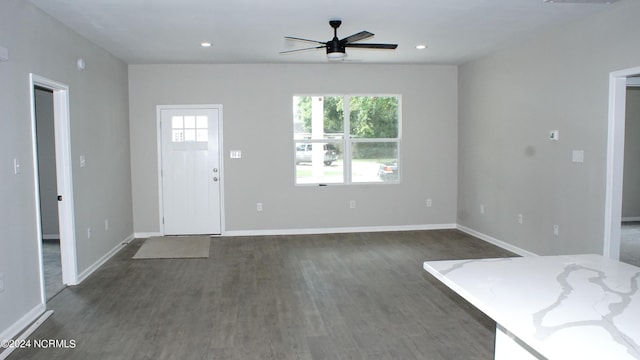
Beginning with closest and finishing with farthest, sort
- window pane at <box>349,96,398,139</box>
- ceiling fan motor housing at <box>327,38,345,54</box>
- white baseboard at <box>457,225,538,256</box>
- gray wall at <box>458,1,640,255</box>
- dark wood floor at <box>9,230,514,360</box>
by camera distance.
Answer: dark wood floor at <box>9,230,514,360</box>, gray wall at <box>458,1,640,255</box>, ceiling fan motor housing at <box>327,38,345,54</box>, white baseboard at <box>457,225,538,256</box>, window pane at <box>349,96,398,139</box>

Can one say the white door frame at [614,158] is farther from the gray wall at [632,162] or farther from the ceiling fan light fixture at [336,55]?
the gray wall at [632,162]

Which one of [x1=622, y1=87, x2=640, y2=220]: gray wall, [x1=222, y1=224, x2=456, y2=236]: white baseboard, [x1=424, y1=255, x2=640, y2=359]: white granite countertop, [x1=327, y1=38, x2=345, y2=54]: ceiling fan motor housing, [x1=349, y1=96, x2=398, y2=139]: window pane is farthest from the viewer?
[x1=622, y1=87, x2=640, y2=220]: gray wall

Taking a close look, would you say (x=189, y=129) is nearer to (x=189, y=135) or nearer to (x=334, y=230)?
(x=189, y=135)

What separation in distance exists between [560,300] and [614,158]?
10.6 feet

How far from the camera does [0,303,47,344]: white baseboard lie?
10.4 ft

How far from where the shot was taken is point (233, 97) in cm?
684

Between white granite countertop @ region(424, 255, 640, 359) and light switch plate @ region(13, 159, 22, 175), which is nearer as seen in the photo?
white granite countertop @ region(424, 255, 640, 359)

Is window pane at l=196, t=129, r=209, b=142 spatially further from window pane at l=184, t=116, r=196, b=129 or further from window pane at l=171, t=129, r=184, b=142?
A: window pane at l=171, t=129, r=184, b=142

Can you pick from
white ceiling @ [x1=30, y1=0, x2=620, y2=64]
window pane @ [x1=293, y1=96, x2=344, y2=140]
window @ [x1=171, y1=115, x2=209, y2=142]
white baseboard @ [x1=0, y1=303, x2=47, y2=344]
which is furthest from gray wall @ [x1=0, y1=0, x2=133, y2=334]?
window pane @ [x1=293, y1=96, x2=344, y2=140]

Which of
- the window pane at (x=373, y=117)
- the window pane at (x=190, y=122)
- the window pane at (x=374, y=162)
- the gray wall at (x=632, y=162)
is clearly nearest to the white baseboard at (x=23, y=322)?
the window pane at (x=190, y=122)

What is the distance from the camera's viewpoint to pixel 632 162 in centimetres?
770

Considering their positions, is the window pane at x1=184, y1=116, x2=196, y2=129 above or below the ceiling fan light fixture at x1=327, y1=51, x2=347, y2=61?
below

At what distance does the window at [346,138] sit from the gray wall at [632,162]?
388cm

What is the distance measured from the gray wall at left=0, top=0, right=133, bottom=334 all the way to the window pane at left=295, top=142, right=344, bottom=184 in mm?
2495
